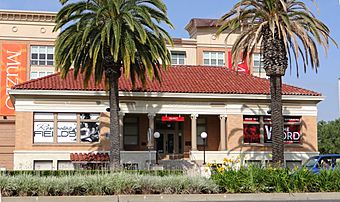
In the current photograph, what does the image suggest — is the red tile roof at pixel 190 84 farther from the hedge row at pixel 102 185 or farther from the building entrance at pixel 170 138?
the hedge row at pixel 102 185

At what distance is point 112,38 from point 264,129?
17.3m

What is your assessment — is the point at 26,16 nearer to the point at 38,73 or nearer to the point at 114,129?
the point at 38,73

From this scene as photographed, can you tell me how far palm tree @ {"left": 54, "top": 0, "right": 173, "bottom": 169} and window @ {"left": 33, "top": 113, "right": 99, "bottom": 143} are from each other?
7.64 meters

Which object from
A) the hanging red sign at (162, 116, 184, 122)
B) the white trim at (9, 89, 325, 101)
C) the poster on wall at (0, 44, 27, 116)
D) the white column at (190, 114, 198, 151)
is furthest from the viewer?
the poster on wall at (0, 44, 27, 116)

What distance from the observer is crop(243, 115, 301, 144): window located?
133ft

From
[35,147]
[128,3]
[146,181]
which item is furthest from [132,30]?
[35,147]

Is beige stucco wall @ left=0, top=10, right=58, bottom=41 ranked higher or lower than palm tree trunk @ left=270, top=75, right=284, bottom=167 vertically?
higher

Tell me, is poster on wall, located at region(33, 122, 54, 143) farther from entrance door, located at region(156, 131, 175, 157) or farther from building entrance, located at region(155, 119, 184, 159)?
entrance door, located at region(156, 131, 175, 157)

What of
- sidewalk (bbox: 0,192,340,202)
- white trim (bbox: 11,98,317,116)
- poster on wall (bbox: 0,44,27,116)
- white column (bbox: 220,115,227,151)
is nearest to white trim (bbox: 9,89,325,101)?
white trim (bbox: 11,98,317,116)

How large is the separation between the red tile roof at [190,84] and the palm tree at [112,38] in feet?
23.4

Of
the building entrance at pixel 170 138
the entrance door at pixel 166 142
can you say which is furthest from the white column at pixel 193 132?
the entrance door at pixel 166 142

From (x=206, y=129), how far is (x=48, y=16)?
35569 mm

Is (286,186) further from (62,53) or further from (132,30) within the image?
(62,53)

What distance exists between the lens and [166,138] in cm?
4259
